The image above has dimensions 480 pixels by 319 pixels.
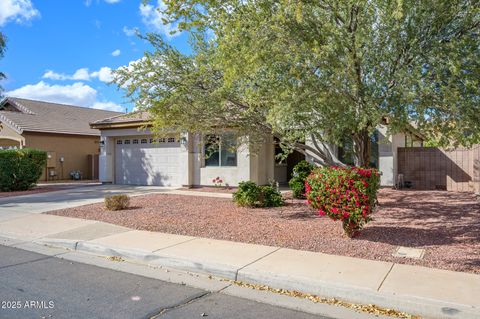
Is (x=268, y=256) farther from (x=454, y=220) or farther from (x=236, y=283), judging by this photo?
(x=454, y=220)

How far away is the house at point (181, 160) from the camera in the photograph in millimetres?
17594

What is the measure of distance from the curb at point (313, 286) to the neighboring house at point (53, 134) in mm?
19703

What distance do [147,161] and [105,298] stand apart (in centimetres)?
1593

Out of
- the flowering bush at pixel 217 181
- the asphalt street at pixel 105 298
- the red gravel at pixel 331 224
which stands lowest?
the asphalt street at pixel 105 298

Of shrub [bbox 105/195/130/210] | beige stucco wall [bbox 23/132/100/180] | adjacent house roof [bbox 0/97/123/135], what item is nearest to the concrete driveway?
shrub [bbox 105/195/130/210]

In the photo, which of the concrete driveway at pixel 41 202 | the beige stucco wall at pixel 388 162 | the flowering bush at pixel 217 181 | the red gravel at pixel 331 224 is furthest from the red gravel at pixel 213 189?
the beige stucco wall at pixel 388 162

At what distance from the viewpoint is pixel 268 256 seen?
693cm

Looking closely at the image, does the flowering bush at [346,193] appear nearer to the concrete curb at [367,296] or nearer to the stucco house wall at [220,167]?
the concrete curb at [367,296]

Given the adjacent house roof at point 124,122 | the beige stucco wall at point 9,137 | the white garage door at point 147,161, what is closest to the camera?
the adjacent house roof at point 124,122

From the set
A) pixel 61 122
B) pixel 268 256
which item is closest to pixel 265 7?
pixel 268 256

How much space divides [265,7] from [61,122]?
2364 cm

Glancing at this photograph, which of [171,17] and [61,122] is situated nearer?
[171,17]

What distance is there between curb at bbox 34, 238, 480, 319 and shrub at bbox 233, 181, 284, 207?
16.9ft

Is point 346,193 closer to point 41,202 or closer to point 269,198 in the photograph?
point 269,198
